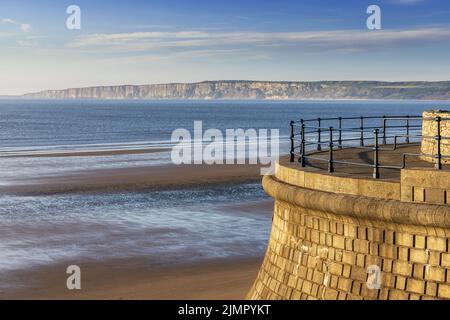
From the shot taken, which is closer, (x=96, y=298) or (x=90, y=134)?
(x=96, y=298)

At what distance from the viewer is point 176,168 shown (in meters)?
36.9

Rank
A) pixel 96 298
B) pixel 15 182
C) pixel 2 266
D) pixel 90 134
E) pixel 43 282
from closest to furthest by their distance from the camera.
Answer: pixel 96 298 < pixel 43 282 < pixel 2 266 < pixel 15 182 < pixel 90 134

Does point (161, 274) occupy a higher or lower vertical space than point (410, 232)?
lower

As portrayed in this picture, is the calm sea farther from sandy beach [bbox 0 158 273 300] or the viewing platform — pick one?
the viewing platform

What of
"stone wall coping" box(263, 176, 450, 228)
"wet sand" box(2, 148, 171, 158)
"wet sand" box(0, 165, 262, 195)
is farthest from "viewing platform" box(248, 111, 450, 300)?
"wet sand" box(2, 148, 171, 158)

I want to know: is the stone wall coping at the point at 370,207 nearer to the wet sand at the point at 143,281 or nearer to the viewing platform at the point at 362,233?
the viewing platform at the point at 362,233

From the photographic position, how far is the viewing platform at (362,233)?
7.03 metres

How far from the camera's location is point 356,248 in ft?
25.5

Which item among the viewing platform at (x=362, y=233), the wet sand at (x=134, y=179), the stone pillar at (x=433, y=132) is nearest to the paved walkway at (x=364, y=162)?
the viewing platform at (x=362, y=233)

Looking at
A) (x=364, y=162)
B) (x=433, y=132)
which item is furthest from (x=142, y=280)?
(x=433, y=132)

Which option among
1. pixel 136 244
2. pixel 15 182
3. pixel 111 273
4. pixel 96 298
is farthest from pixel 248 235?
pixel 15 182

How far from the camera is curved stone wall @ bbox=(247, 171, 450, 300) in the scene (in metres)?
7.02

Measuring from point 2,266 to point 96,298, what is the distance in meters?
3.48

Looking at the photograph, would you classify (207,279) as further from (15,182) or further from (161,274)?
(15,182)
